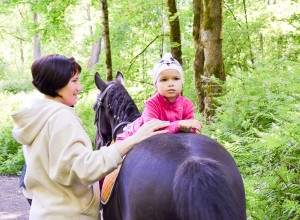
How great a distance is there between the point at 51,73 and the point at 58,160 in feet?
1.83

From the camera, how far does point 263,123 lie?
20.2 ft

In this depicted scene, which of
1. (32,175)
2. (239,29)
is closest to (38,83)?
(32,175)

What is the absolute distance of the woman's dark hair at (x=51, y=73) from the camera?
2.70 meters

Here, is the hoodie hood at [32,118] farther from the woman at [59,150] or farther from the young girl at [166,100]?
the young girl at [166,100]

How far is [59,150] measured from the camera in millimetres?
2562

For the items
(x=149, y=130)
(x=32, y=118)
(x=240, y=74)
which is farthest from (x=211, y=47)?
(x=32, y=118)

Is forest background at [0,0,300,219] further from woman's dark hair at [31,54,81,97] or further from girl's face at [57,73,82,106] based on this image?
woman's dark hair at [31,54,81,97]

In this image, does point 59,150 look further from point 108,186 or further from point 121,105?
point 121,105

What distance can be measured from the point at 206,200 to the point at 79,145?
2.72 feet

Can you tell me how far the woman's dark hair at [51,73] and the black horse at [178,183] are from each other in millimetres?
657

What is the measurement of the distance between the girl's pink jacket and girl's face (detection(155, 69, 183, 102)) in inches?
3.9

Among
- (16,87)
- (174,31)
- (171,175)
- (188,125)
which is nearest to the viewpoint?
(171,175)

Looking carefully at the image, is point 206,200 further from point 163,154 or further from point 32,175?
point 32,175

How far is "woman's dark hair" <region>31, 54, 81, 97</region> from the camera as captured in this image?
106 inches
